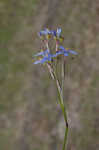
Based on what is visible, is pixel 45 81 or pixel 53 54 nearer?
Result: pixel 53 54

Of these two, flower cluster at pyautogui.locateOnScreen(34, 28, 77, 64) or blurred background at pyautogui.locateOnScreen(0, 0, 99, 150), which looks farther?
blurred background at pyautogui.locateOnScreen(0, 0, 99, 150)

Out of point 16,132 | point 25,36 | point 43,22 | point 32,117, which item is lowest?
point 16,132

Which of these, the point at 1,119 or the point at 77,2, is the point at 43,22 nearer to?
the point at 77,2

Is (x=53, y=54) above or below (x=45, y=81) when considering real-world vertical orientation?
above

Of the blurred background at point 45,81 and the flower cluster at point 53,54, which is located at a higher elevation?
the flower cluster at point 53,54

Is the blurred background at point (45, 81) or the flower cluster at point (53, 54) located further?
the blurred background at point (45, 81)

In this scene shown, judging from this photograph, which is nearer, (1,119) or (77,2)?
(77,2)

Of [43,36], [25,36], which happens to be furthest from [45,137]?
[43,36]

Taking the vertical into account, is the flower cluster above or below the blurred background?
above
